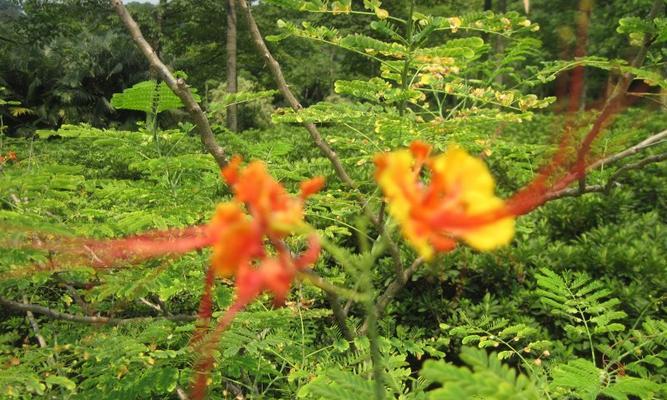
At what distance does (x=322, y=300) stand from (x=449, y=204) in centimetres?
237

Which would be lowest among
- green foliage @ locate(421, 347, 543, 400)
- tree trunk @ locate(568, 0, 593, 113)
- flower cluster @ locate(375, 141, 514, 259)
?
green foliage @ locate(421, 347, 543, 400)

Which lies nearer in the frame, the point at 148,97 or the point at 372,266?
the point at 148,97

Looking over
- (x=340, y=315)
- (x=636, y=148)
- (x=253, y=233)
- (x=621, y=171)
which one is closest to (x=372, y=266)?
(x=340, y=315)

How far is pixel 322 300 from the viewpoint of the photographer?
2.74 meters

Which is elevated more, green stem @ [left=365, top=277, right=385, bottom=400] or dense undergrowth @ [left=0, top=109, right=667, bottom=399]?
green stem @ [left=365, top=277, right=385, bottom=400]

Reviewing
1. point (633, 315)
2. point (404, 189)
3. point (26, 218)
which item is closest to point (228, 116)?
point (633, 315)

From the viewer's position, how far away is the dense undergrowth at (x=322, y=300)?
139 cm

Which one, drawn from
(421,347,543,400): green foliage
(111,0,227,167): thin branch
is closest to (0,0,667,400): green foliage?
(421,347,543,400): green foliage

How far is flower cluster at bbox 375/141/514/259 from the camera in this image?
42cm

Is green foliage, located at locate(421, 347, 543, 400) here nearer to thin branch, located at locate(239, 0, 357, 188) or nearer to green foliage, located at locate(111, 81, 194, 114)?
thin branch, located at locate(239, 0, 357, 188)

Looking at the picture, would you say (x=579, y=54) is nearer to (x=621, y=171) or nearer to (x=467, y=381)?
(x=467, y=381)

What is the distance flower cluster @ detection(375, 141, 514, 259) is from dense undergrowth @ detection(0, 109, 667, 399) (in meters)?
0.18

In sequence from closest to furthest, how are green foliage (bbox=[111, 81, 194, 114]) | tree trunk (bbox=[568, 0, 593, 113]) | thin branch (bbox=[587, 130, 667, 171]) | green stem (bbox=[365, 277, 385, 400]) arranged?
green stem (bbox=[365, 277, 385, 400])
tree trunk (bbox=[568, 0, 593, 113])
thin branch (bbox=[587, 130, 667, 171])
green foliage (bbox=[111, 81, 194, 114])

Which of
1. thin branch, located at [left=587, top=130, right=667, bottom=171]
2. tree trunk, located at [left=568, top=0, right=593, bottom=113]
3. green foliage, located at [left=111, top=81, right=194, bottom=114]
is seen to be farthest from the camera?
green foliage, located at [left=111, top=81, right=194, bottom=114]
